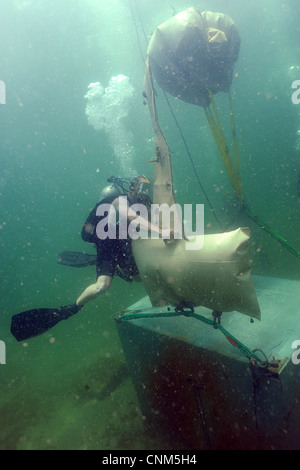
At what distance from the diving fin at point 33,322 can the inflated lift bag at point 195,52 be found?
4944mm

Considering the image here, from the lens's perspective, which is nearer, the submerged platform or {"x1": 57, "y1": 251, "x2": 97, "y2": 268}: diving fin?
the submerged platform

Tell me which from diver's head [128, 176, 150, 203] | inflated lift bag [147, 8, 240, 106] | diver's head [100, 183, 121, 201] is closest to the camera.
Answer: diver's head [128, 176, 150, 203]

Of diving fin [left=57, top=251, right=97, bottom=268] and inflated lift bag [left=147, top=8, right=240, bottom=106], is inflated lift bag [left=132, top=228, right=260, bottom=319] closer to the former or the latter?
diving fin [left=57, top=251, right=97, bottom=268]

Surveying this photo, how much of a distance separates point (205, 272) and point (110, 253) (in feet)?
6.37

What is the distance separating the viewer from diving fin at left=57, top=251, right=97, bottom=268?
5.11 metres

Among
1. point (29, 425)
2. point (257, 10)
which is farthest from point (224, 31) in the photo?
point (257, 10)

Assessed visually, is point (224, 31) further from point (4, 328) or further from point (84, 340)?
point (4, 328)

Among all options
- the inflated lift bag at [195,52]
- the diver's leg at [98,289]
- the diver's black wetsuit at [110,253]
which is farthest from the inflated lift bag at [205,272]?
the inflated lift bag at [195,52]

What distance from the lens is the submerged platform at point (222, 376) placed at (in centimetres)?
211

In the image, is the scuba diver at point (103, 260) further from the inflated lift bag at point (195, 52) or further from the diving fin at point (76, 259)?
the inflated lift bag at point (195, 52)

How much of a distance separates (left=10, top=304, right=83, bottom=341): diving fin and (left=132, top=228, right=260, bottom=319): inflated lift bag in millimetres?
1803

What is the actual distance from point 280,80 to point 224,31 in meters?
33.1

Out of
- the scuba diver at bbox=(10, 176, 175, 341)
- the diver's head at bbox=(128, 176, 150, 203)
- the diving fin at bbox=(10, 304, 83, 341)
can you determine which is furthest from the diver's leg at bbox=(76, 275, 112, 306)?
the diver's head at bbox=(128, 176, 150, 203)

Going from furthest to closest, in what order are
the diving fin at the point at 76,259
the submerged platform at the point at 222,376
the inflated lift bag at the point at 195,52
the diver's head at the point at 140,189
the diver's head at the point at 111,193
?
the diving fin at the point at 76,259
the inflated lift bag at the point at 195,52
the diver's head at the point at 111,193
the diver's head at the point at 140,189
the submerged platform at the point at 222,376
